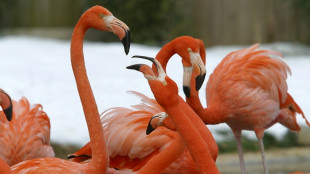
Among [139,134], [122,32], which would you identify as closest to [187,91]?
[139,134]

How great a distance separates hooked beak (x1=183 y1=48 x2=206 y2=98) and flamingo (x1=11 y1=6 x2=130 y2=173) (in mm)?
574

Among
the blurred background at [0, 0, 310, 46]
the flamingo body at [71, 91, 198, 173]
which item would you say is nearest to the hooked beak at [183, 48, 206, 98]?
the flamingo body at [71, 91, 198, 173]

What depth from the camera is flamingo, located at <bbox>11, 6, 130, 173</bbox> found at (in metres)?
2.92

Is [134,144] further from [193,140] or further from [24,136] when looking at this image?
[193,140]

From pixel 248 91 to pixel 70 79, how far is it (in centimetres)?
323

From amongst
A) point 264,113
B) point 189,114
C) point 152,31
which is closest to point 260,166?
point 264,113

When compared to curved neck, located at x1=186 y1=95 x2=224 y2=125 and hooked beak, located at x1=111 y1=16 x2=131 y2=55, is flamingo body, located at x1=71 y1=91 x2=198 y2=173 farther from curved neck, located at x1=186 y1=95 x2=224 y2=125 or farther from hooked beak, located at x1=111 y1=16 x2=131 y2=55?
hooked beak, located at x1=111 y1=16 x2=131 y2=55

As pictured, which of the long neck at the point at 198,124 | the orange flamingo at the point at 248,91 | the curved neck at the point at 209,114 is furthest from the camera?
the orange flamingo at the point at 248,91

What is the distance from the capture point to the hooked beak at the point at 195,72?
3.25 m

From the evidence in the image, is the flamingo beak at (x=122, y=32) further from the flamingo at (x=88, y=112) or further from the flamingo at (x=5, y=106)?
the flamingo at (x=5, y=106)

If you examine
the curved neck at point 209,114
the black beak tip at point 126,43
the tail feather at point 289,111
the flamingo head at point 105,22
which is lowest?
the tail feather at point 289,111

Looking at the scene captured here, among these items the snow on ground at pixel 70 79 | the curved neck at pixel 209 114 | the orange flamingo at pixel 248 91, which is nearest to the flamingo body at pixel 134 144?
the curved neck at pixel 209 114

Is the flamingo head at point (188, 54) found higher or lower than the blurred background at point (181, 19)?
higher

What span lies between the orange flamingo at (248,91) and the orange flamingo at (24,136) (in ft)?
3.96
